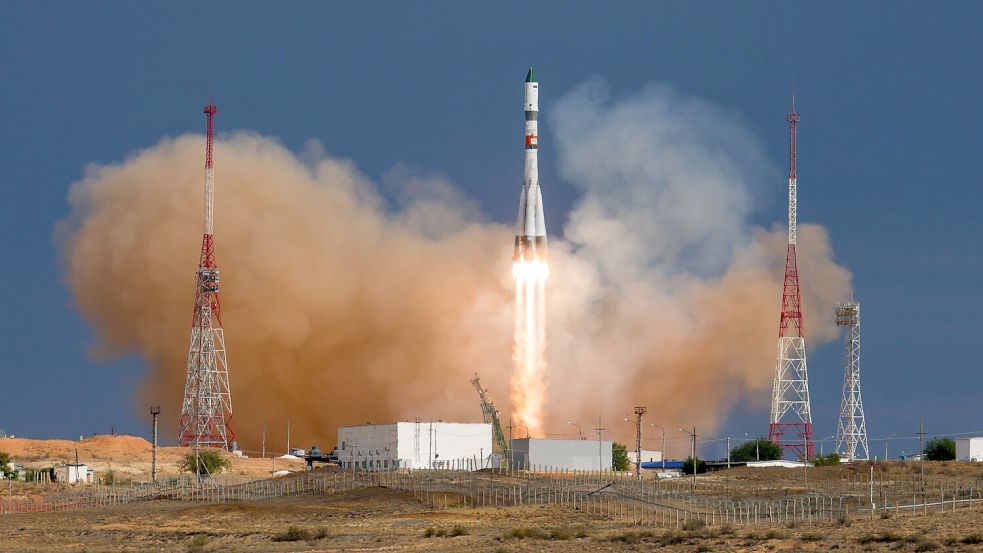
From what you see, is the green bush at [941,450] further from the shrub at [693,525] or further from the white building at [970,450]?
the shrub at [693,525]

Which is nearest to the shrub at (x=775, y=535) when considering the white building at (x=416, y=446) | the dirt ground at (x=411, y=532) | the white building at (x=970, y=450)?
the dirt ground at (x=411, y=532)

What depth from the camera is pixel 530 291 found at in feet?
299

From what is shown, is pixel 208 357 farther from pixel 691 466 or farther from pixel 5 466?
Answer: pixel 691 466

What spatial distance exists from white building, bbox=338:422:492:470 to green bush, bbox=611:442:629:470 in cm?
983

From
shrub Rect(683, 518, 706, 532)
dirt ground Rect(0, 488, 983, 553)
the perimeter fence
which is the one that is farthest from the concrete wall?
shrub Rect(683, 518, 706, 532)

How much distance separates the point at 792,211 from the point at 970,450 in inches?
601

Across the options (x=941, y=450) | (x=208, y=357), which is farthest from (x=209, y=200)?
(x=941, y=450)

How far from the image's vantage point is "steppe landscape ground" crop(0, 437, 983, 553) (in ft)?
157

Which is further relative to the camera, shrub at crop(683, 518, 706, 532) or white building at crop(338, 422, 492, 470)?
white building at crop(338, 422, 492, 470)

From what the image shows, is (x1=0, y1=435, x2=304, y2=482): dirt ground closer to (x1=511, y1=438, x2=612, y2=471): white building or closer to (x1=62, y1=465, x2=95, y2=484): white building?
(x1=62, y1=465, x2=95, y2=484): white building

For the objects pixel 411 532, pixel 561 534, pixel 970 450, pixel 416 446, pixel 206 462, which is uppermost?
pixel 416 446

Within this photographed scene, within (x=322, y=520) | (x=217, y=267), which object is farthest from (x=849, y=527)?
(x=217, y=267)

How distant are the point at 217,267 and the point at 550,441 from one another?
24505 mm

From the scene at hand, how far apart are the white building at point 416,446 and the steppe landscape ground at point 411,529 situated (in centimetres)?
1454
